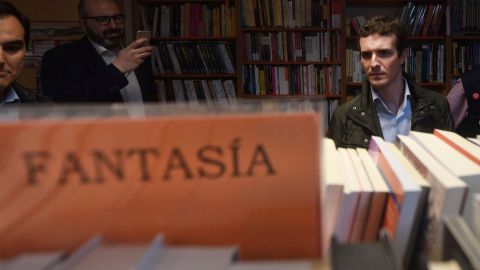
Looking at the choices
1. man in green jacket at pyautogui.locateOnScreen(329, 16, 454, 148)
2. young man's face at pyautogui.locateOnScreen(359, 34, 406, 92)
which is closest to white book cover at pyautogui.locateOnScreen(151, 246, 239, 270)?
man in green jacket at pyautogui.locateOnScreen(329, 16, 454, 148)

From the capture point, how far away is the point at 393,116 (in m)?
1.97

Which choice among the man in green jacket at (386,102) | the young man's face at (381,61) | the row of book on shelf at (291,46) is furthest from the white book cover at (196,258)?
the row of book on shelf at (291,46)

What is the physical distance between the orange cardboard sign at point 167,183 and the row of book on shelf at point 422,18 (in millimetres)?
4061

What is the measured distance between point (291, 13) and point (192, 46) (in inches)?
42.4

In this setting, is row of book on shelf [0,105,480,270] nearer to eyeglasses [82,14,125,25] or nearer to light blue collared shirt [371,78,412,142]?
light blue collared shirt [371,78,412,142]

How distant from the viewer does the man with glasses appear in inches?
80.0

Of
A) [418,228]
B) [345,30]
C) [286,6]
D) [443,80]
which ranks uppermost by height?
[286,6]

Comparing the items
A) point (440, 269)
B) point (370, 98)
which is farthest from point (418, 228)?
point (370, 98)

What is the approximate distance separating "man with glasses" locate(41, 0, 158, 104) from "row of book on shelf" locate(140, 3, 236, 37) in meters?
Answer: 1.63

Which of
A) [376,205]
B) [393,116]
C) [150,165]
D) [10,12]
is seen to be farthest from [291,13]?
[150,165]

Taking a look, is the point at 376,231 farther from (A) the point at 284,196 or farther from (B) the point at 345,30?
(B) the point at 345,30

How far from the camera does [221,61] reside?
408 cm

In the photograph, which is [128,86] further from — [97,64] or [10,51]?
[10,51]

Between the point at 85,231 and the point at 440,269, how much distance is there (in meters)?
0.42
